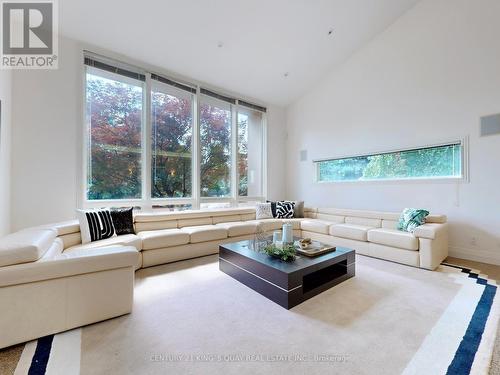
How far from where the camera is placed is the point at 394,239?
10.7 feet

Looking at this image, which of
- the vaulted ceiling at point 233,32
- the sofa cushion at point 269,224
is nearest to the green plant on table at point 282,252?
the sofa cushion at point 269,224

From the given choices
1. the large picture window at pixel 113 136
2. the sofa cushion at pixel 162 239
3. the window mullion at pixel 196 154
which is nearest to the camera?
the sofa cushion at pixel 162 239

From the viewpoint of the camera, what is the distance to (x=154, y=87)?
4184 mm

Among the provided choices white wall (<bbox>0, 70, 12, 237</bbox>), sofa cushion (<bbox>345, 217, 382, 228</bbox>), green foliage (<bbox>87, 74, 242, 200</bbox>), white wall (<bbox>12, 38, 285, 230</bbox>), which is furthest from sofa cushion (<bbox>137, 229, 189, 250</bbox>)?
sofa cushion (<bbox>345, 217, 382, 228</bbox>)

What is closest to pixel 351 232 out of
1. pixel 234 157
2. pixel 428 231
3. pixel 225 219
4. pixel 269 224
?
pixel 428 231

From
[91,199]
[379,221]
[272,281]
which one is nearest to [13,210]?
[91,199]

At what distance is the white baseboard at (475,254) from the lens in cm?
321

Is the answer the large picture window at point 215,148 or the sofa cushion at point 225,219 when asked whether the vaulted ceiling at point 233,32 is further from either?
the sofa cushion at point 225,219

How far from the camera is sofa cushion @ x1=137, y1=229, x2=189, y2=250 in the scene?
304 centimetres

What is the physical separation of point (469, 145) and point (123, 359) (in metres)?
4.93

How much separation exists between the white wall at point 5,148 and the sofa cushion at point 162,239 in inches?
61.1

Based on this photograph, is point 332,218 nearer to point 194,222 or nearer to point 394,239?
point 394,239

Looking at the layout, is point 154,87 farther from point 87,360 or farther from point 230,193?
point 87,360

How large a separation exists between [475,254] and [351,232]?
1.74 metres
